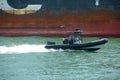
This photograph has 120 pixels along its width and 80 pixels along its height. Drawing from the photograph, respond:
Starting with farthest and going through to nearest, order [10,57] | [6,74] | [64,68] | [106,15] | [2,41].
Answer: [106,15] < [2,41] < [10,57] < [64,68] < [6,74]

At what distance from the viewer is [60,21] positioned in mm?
39125

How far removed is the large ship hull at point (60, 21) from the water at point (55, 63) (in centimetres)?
412

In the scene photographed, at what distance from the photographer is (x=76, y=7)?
129ft

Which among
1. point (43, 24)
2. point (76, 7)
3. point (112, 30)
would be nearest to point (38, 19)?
point (43, 24)

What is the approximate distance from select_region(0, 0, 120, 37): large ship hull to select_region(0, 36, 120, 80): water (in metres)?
4.12

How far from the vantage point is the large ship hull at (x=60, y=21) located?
38.2 meters

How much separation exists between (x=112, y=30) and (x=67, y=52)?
31.8ft

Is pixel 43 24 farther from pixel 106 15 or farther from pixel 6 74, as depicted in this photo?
pixel 6 74

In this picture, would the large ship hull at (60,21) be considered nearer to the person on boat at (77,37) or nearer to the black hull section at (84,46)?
the person on boat at (77,37)

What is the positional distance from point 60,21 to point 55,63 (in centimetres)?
1383

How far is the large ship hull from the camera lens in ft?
125

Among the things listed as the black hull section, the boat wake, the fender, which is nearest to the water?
the boat wake

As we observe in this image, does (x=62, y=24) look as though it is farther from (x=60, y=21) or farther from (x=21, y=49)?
(x=21, y=49)

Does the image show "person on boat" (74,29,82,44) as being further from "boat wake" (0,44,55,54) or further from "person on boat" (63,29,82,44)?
"boat wake" (0,44,55,54)
